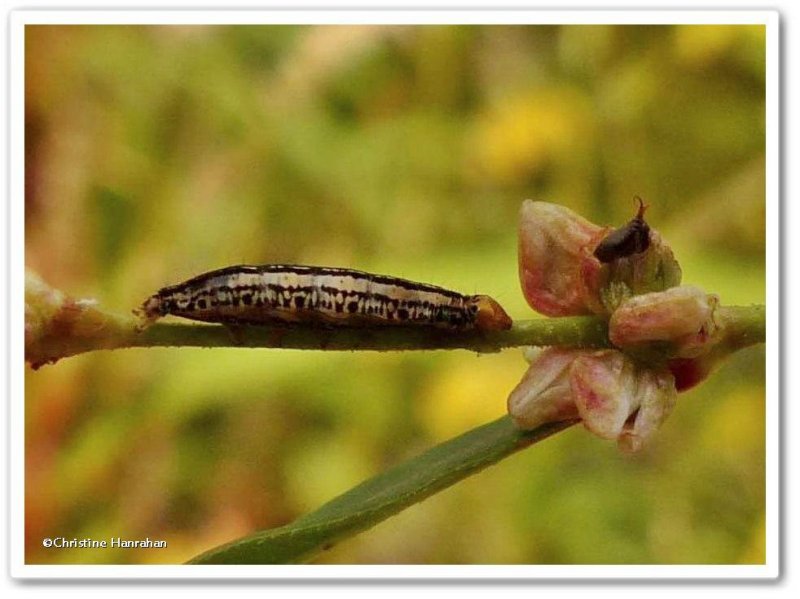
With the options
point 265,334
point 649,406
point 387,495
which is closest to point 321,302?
point 265,334

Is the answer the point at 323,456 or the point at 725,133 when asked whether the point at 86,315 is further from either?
the point at 725,133

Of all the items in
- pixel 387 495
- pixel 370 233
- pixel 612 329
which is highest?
pixel 370 233

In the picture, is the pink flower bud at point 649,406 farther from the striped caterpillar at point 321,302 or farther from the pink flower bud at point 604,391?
the striped caterpillar at point 321,302

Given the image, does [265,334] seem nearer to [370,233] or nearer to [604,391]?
[604,391]

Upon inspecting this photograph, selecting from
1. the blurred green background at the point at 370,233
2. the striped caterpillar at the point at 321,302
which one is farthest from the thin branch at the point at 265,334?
the blurred green background at the point at 370,233

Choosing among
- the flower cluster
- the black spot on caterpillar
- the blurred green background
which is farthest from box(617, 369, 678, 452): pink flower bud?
the blurred green background

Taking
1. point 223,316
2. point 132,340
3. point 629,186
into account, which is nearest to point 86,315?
point 132,340
